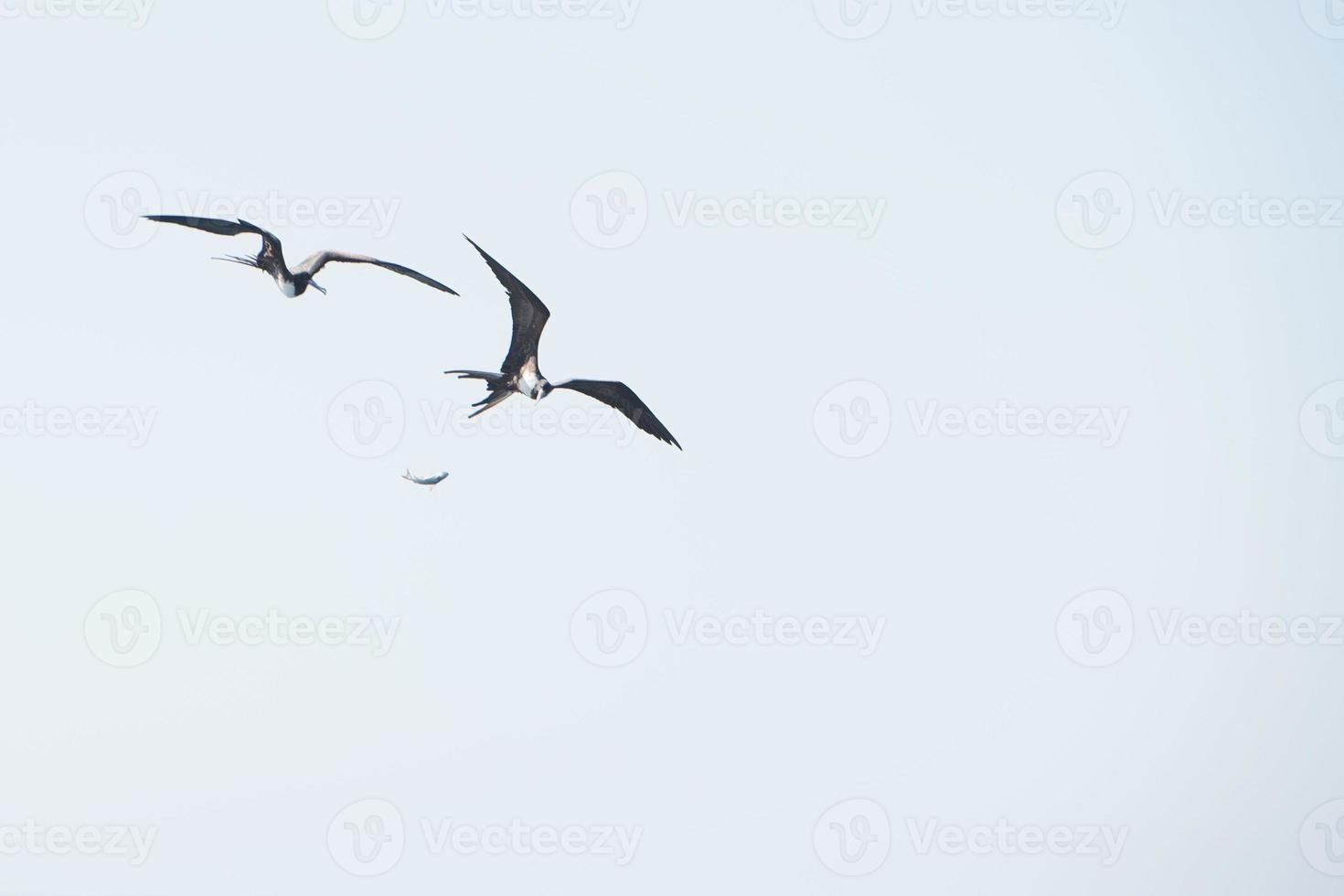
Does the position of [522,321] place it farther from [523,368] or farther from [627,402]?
[627,402]

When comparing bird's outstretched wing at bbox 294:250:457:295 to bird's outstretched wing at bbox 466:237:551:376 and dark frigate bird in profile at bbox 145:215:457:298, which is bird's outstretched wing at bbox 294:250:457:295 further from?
bird's outstretched wing at bbox 466:237:551:376

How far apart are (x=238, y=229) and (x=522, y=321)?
4.86 metres

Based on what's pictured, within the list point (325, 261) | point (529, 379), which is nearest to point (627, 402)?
point (529, 379)

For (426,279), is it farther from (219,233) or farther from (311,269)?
(219,233)

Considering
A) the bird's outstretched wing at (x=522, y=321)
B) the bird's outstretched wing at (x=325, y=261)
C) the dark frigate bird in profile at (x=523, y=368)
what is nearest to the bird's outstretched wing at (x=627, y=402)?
the dark frigate bird in profile at (x=523, y=368)

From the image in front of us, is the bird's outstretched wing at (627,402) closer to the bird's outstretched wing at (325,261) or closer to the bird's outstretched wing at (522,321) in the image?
the bird's outstretched wing at (522,321)

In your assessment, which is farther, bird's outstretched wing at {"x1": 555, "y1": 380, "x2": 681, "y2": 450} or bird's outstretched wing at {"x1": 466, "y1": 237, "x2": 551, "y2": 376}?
bird's outstretched wing at {"x1": 555, "y1": 380, "x2": 681, "y2": 450}

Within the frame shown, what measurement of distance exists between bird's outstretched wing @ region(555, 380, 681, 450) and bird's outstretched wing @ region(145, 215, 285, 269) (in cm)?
537

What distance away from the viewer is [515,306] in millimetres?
22516

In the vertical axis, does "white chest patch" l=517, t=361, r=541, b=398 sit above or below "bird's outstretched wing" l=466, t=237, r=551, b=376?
below

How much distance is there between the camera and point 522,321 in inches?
887

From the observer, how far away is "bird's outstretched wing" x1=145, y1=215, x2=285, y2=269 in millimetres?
21016

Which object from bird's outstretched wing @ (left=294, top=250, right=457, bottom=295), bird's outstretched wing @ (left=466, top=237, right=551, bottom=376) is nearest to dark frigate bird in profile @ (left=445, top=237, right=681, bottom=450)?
bird's outstretched wing @ (left=466, top=237, right=551, bottom=376)

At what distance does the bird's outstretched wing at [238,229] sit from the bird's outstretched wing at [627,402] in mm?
5366
